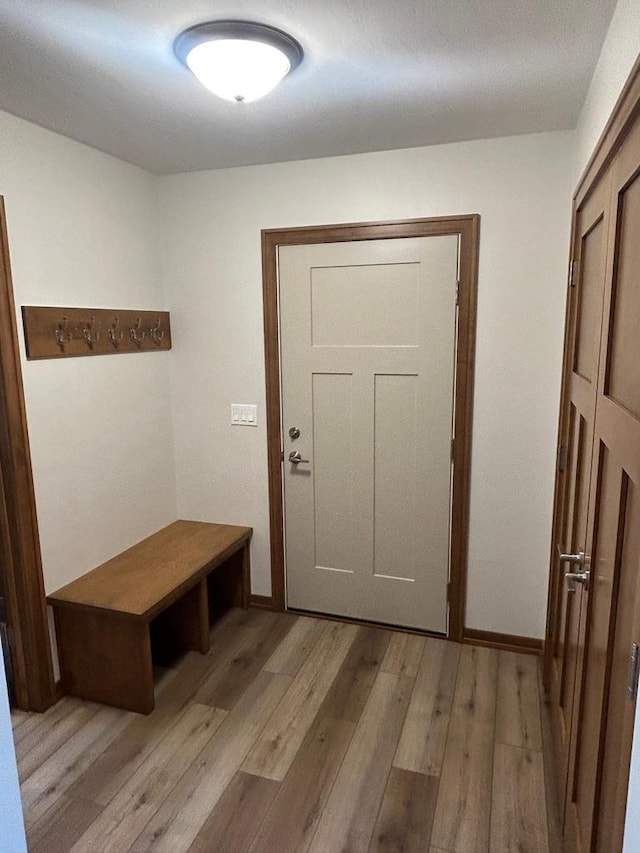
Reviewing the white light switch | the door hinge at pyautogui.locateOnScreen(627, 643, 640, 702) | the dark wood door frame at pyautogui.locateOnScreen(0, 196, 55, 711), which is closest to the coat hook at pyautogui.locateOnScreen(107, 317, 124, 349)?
the dark wood door frame at pyautogui.locateOnScreen(0, 196, 55, 711)

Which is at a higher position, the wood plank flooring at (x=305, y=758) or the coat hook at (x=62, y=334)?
the coat hook at (x=62, y=334)

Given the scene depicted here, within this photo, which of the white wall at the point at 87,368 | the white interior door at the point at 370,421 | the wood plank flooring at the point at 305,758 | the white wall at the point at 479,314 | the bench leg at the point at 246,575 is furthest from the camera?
the bench leg at the point at 246,575

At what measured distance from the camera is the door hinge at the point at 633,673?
3.06ft

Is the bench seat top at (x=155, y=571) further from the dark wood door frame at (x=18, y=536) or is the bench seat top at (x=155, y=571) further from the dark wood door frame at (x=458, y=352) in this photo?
the dark wood door frame at (x=458, y=352)

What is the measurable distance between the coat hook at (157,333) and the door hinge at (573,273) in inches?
79.7

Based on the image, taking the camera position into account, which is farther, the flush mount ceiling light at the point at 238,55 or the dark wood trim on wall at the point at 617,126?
the flush mount ceiling light at the point at 238,55

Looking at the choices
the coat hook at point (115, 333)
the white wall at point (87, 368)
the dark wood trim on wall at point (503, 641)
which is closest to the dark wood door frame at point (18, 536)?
the white wall at point (87, 368)

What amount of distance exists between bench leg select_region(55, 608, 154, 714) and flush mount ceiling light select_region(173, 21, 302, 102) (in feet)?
6.45

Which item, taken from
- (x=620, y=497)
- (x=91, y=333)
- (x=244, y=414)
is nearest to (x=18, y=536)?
(x=91, y=333)

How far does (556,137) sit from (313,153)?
1.07 m

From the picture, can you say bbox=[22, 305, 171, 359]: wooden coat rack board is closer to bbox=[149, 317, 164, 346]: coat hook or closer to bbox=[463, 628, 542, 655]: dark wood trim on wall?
bbox=[149, 317, 164, 346]: coat hook

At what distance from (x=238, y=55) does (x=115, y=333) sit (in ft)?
4.83

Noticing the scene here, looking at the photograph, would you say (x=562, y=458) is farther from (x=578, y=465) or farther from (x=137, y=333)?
(x=137, y=333)

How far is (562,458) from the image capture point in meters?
2.29
